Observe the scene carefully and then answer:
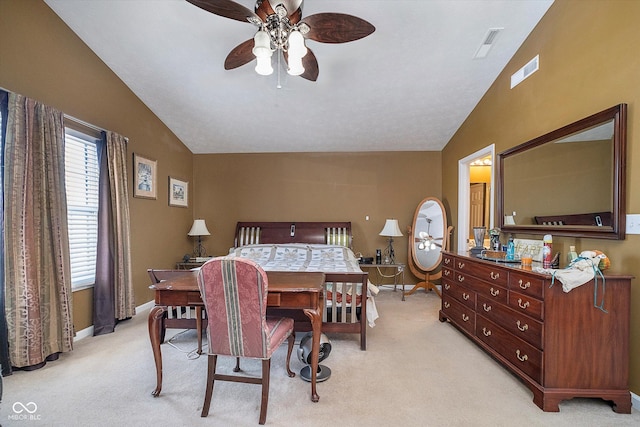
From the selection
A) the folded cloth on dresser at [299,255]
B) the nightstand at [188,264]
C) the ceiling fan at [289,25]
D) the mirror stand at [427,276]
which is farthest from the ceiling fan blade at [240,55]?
the mirror stand at [427,276]

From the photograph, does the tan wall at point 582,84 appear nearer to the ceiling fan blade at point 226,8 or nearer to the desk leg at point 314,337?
the desk leg at point 314,337

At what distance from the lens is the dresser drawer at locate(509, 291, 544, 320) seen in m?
2.13

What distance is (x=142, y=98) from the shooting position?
13.7ft

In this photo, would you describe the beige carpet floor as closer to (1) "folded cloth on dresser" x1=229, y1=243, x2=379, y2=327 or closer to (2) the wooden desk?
(2) the wooden desk

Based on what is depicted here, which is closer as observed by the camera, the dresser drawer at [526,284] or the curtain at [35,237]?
the dresser drawer at [526,284]

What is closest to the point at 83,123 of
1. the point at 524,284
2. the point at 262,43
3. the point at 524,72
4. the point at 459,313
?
the point at 262,43

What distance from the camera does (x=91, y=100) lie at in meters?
3.43

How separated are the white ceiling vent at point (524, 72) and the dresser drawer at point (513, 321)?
240 cm

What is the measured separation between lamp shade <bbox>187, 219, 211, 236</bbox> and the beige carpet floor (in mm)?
2323

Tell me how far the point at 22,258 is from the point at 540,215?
4.76 m

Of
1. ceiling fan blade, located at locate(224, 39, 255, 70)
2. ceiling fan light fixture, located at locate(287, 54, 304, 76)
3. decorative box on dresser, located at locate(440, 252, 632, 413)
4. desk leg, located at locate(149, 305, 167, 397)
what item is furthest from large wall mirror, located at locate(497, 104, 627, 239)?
desk leg, located at locate(149, 305, 167, 397)

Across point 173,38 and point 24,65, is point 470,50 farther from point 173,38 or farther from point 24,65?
point 24,65

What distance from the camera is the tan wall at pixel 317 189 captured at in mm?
5617

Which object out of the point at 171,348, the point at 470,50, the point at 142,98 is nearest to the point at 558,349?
the point at 470,50
